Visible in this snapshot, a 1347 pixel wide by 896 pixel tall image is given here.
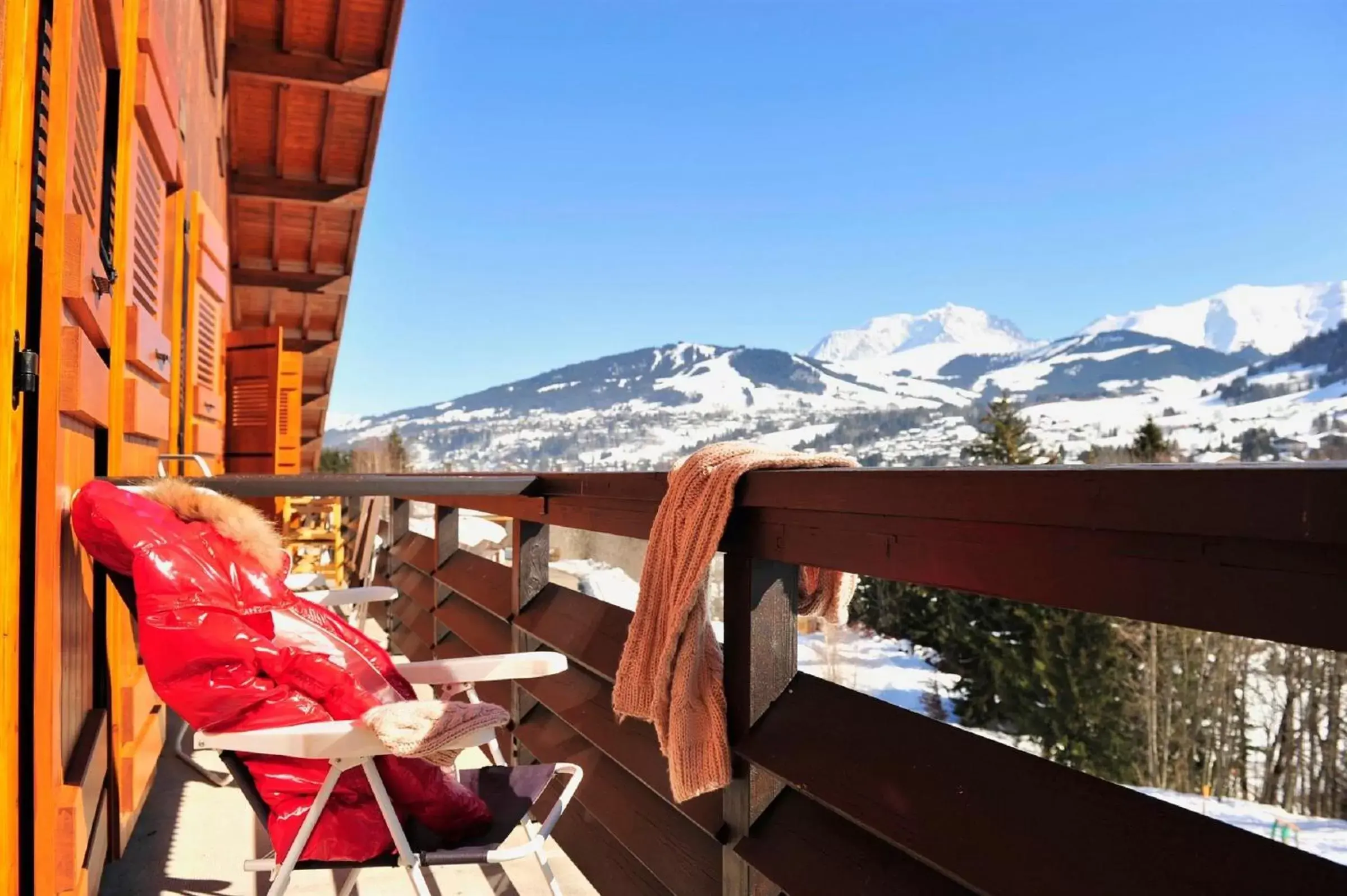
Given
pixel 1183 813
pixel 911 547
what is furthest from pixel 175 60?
pixel 1183 813

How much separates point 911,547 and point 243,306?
37.0 ft

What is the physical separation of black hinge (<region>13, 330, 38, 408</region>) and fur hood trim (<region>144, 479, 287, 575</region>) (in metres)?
0.36

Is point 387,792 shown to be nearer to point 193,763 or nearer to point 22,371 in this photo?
point 22,371

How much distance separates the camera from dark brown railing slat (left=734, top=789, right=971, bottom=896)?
1348mm

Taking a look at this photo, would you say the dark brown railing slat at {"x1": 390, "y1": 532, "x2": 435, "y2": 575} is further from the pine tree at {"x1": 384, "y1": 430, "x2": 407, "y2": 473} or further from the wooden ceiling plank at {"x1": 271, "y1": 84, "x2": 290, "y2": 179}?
the pine tree at {"x1": 384, "y1": 430, "x2": 407, "y2": 473}

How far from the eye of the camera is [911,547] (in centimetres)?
130

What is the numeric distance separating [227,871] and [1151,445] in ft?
109

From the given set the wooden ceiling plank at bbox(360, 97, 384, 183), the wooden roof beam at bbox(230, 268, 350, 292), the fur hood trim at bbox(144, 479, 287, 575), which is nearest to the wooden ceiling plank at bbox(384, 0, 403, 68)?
the wooden ceiling plank at bbox(360, 97, 384, 183)

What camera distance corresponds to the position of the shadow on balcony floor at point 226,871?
2545 millimetres

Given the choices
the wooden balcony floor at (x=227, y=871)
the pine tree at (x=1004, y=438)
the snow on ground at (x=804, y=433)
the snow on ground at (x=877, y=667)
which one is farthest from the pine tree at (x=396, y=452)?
the snow on ground at (x=804, y=433)

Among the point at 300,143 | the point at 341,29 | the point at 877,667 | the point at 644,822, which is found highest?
the point at 341,29

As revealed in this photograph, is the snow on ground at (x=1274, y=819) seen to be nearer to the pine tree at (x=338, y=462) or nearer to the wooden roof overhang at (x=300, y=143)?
the wooden roof overhang at (x=300, y=143)

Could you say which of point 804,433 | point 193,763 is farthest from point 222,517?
point 804,433

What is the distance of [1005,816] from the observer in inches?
46.4
